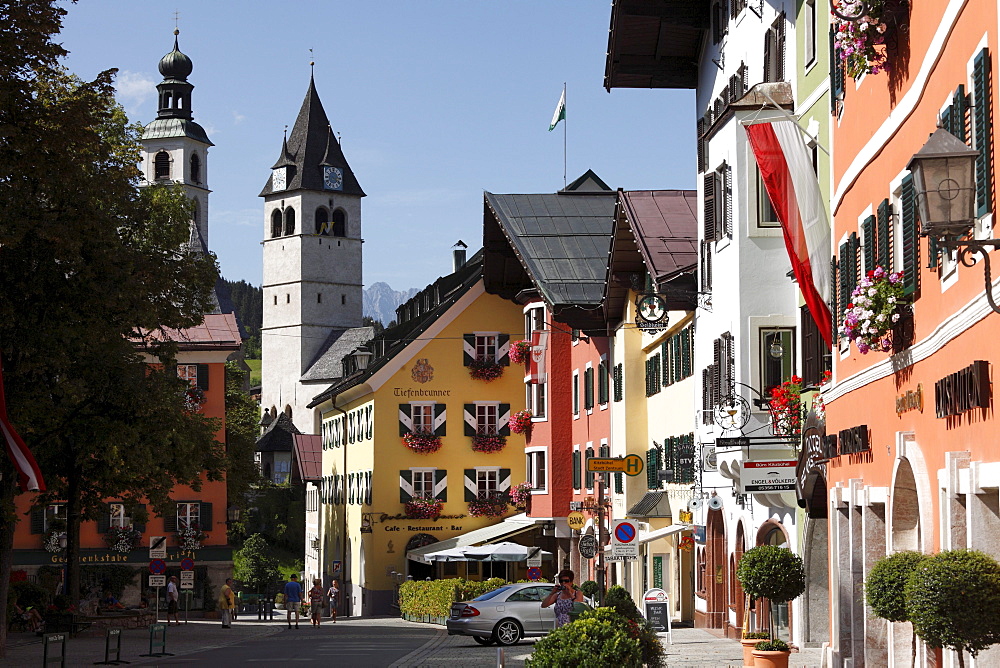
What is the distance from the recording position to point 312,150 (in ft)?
404

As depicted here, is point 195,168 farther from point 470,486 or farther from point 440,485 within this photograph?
point 470,486

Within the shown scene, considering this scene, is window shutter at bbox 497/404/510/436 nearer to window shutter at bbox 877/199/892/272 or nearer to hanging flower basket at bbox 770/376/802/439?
hanging flower basket at bbox 770/376/802/439

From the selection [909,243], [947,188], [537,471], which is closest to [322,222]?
[537,471]

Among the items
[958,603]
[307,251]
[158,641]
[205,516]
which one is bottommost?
[158,641]

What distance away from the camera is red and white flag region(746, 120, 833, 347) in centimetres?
1753

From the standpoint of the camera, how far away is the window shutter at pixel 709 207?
26.7 m

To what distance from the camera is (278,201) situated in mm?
124438

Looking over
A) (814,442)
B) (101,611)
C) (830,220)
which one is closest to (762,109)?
(830,220)

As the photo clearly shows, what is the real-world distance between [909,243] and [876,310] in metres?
0.81

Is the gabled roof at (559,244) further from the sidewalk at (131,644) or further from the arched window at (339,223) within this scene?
the arched window at (339,223)

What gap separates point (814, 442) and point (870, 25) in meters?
7.27

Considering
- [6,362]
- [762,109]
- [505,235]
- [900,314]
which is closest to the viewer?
[900,314]

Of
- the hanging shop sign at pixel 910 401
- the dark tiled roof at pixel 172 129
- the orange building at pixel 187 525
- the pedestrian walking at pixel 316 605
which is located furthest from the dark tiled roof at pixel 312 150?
the hanging shop sign at pixel 910 401

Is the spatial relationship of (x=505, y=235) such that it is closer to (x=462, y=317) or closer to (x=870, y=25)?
(x=462, y=317)
